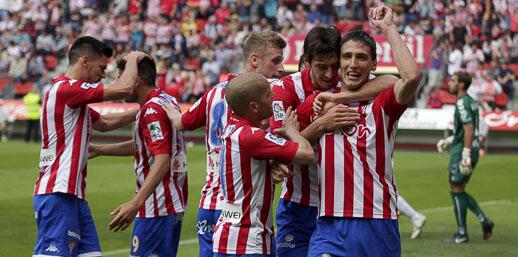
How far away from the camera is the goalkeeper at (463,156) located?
14211 millimetres

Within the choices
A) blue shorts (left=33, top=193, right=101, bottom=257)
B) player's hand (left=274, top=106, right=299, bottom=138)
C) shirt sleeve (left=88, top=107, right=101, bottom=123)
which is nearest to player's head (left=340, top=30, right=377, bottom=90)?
player's hand (left=274, top=106, right=299, bottom=138)

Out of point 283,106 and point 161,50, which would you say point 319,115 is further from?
point 161,50

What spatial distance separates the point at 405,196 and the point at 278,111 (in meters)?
12.2

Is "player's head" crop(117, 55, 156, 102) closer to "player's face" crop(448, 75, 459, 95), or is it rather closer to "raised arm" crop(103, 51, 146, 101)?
"raised arm" crop(103, 51, 146, 101)

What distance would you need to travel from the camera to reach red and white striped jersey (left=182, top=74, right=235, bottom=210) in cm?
802

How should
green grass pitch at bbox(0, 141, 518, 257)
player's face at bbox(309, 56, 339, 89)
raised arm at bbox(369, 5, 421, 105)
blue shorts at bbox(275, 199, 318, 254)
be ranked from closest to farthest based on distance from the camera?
raised arm at bbox(369, 5, 421, 105)
player's face at bbox(309, 56, 339, 89)
blue shorts at bbox(275, 199, 318, 254)
green grass pitch at bbox(0, 141, 518, 257)

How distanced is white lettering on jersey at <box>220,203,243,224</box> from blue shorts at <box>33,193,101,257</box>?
170 cm

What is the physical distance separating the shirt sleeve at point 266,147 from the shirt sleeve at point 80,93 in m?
1.74

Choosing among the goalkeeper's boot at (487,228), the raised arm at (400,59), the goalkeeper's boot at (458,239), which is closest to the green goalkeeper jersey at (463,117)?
the goalkeeper's boot at (487,228)

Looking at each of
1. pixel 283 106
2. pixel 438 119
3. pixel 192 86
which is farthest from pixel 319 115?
pixel 192 86

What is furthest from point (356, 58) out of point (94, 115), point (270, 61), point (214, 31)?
point (214, 31)

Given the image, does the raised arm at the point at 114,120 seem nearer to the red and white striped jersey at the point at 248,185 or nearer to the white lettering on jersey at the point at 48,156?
the white lettering on jersey at the point at 48,156

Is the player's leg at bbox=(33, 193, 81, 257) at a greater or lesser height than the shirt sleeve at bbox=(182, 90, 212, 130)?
lesser

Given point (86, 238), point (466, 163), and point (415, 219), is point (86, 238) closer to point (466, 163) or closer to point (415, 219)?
point (415, 219)
